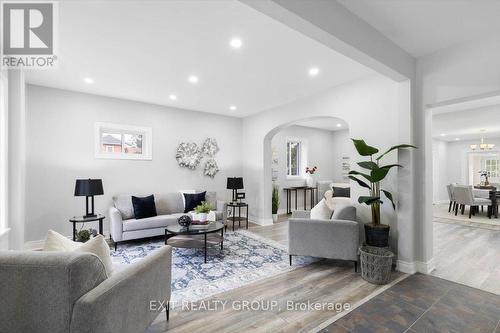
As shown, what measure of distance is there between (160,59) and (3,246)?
2860 mm

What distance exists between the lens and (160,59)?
10.2ft

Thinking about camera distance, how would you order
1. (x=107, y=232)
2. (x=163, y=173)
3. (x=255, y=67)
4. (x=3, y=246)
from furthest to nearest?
(x=163, y=173) < (x=107, y=232) < (x=255, y=67) < (x=3, y=246)

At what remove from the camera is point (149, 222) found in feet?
13.8

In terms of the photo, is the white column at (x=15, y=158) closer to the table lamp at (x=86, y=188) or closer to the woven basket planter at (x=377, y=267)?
the table lamp at (x=86, y=188)

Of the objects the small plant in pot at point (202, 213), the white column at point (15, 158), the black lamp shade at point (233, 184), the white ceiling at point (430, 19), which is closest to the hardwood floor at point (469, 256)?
the white ceiling at point (430, 19)

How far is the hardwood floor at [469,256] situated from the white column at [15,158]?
5.31 metres

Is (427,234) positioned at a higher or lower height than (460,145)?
lower

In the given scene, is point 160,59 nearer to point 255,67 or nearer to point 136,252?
Result: point 255,67

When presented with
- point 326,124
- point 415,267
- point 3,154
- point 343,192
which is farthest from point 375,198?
point 326,124

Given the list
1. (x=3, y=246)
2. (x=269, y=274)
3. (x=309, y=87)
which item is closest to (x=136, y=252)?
(x=3, y=246)

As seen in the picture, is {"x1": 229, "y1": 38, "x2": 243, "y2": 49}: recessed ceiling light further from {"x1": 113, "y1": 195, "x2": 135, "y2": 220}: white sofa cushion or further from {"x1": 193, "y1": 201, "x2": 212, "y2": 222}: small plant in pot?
{"x1": 113, "y1": 195, "x2": 135, "y2": 220}: white sofa cushion

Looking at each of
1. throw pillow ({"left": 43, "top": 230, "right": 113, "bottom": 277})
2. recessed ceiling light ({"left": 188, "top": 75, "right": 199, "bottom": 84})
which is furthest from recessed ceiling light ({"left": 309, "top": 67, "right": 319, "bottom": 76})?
throw pillow ({"left": 43, "top": 230, "right": 113, "bottom": 277})

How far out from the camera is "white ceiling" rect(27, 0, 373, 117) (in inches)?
86.4

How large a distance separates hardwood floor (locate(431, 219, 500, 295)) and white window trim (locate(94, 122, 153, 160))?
5404 mm
